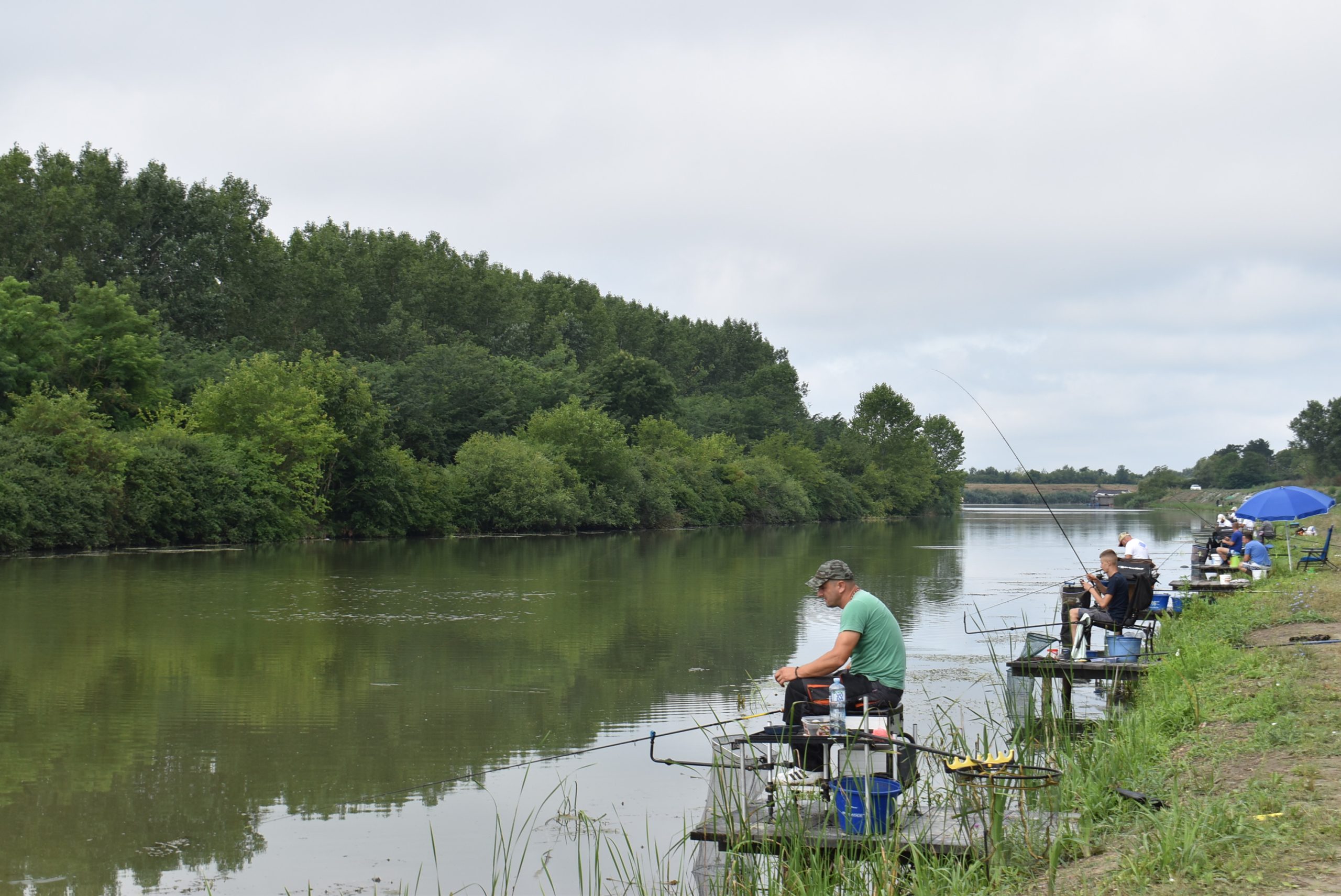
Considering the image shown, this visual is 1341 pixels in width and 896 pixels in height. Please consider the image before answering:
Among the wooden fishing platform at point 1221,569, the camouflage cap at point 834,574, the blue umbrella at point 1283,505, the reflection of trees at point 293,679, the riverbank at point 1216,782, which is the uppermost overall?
the blue umbrella at point 1283,505

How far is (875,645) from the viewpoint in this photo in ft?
22.9

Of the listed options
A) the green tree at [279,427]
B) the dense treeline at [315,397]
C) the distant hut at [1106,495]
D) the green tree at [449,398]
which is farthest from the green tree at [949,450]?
the green tree at [279,427]

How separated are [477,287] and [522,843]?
7748 centimetres

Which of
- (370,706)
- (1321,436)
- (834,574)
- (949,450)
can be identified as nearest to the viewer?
(834,574)

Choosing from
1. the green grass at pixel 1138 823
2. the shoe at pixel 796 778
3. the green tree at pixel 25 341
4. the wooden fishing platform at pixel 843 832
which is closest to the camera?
the green grass at pixel 1138 823

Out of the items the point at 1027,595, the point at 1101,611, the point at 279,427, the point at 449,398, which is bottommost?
the point at 1027,595

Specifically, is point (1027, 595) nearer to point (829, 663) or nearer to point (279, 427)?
point (829, 663)

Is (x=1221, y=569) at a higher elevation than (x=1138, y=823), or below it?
higher

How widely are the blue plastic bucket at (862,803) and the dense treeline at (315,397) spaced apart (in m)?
29.1

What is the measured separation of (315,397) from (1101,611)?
35.4 m

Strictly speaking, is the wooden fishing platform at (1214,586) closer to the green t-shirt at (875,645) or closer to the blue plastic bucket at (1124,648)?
the blue plastic bucket at (1124,648)

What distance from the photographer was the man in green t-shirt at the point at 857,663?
680cm

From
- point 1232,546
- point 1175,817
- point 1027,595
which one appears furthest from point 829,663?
point 1027,595

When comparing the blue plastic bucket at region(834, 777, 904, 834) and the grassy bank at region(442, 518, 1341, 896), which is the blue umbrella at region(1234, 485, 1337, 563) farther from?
the blue plastic bucket at region(834, 777, 904, 834)
